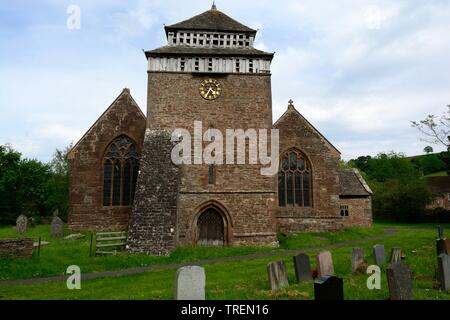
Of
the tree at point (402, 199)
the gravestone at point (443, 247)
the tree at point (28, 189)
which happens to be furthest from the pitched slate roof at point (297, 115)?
the tree at point (28, 189)

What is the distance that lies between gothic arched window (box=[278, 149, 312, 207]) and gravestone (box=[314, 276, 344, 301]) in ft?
59.2

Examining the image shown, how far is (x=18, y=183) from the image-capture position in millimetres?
46688

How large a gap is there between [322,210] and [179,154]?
10987mm

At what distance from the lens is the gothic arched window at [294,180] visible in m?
24.9

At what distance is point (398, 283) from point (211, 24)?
68.9 ft

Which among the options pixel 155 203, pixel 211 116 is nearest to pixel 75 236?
pixel 155 203

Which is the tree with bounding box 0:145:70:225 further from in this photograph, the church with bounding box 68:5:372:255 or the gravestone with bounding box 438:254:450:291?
the gravestone with bounding box 438:254:450:291

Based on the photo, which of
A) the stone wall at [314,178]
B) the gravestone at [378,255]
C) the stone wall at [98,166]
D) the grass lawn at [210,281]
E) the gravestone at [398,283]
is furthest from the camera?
the stone wall at [314,178]

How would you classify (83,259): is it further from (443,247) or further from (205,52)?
(443,247)

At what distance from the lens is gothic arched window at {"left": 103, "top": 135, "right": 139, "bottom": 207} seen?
23.2 m

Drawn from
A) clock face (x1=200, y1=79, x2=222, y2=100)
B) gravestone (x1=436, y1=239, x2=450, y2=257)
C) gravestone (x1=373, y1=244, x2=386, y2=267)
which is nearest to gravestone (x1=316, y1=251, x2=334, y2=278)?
gravestone (x1=373, y1=244, x2=386, y2=267)

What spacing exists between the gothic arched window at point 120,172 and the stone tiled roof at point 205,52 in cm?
621

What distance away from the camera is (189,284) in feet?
24.3

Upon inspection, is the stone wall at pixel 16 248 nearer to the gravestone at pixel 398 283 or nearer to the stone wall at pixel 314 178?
the gravestone at pixel 398 283
